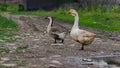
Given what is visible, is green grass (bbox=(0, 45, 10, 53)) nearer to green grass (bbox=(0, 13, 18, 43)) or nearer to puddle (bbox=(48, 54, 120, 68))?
puddle (bbox=(48, 54, 120, 68))

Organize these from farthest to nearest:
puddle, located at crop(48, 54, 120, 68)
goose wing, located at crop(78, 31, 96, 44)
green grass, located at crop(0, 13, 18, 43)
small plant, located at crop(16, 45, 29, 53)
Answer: green grass, located at crop(0, 13, 18, 43)
goose wing, located at crop(78, 31, 96, 44)
small plant, located at crop(16, 45, 29, 53)
puddle, located at crop(48, 54, 120, 68)

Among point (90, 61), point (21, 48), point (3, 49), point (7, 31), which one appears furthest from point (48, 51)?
point (7, 31)

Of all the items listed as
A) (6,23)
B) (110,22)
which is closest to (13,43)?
(6,23)

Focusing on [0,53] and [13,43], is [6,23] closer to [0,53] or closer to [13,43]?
[13,43]

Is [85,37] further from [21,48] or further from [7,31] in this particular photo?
[7,31]

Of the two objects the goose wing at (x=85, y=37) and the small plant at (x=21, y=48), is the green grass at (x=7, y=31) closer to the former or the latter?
the small plant at (x=21, y=48)

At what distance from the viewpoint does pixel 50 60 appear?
462 inches

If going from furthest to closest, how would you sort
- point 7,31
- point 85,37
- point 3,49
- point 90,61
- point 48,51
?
point 7,31
point 85,37
point 48,51
point 3,49
point 90,61

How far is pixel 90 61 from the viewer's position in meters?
11.8

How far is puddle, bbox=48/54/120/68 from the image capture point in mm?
11148

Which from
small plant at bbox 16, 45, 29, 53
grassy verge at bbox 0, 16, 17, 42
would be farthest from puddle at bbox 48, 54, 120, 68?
grassy verge at bbox 0, 16, 17, 42

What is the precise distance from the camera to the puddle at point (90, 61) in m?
11.1

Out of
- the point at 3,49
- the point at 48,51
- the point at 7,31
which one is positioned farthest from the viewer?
the point at 7,31

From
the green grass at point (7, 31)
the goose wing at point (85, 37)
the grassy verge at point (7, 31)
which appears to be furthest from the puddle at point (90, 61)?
the grassy verge at point (7, 31)
